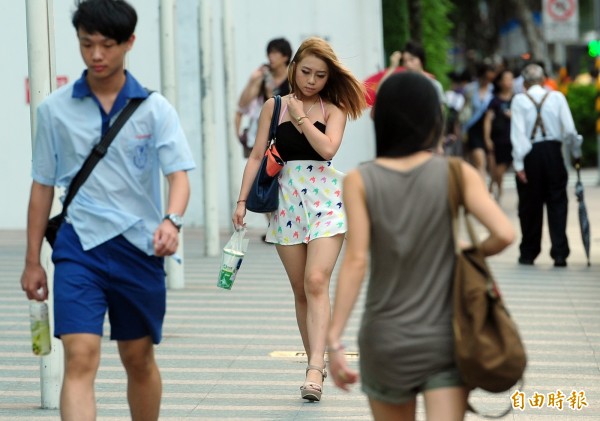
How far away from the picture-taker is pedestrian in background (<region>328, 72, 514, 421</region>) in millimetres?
4402

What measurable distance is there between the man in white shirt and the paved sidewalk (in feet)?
1.00

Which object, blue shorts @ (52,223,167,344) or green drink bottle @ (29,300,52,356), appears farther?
green drink bottle @ (29,300,52,356)

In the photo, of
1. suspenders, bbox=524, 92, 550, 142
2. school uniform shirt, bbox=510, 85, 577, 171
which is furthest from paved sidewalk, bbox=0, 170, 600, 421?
suspenders, bbox=524, 92, 550, 142

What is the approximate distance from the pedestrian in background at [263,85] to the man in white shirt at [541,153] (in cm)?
214

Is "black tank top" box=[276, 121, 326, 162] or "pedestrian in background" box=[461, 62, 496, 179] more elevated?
"black tank top" box=[276, 121, 326, 162]

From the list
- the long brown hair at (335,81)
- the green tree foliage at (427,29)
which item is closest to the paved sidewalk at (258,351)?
the long brown hair at (335,81)

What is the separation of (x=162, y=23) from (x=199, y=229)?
6277 mm

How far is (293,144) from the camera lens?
24.9 feet

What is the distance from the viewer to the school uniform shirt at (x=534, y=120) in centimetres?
1398

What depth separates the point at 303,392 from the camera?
7371mm

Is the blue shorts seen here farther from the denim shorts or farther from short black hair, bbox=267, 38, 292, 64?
short black hair, bbox=267, 38, 292, 64

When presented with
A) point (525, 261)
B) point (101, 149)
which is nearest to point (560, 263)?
point (525, 261)

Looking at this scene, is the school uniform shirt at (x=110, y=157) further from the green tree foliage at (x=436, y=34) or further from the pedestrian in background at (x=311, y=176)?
the green tree foliage at (x=436, y=34)

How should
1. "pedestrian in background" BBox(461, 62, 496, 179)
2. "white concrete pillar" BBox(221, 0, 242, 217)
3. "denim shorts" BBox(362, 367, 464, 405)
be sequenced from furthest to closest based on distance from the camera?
"pedestrian in background" BBox(461, 62, 496, 179)
"white concrete pillar" BBox(221, 0, 242, 217)
"denim shorts" BBox(362, 367, 464, 405)
